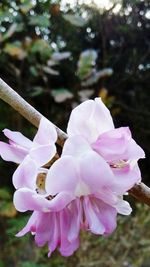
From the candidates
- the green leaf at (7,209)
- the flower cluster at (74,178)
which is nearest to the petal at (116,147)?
the flower cluster at (74,178)

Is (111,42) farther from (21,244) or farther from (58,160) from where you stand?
(58,160)

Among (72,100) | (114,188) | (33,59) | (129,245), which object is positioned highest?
(33,59)

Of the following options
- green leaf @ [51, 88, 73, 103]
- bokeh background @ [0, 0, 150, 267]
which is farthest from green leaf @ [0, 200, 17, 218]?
green leaf @ [51, 88, 73, 103]

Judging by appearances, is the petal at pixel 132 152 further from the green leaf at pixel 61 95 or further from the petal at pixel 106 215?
the green leaf at pixel 61 95

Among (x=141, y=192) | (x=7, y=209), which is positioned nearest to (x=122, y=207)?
(x=141, y=192)

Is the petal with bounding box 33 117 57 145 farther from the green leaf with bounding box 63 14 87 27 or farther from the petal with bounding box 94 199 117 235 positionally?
the green leaf with bounding box 63 14 87 27

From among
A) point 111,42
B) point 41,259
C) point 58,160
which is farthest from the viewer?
point 111,42

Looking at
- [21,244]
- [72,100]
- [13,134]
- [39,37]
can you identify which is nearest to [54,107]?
[72,100]
